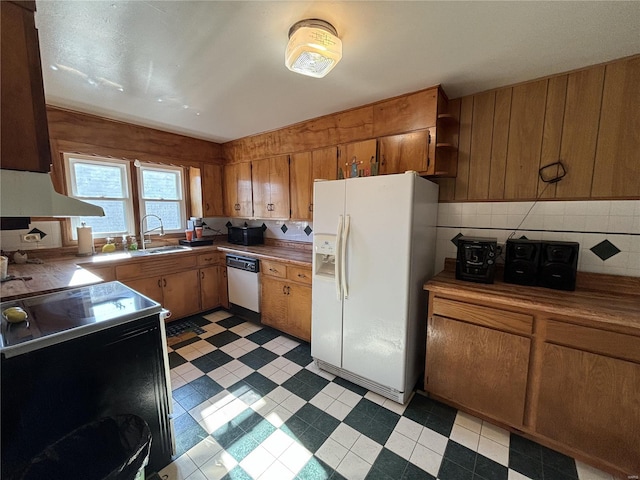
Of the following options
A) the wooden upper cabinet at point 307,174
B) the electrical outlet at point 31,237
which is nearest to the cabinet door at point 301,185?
the wooden upper cabinet at point 307,174

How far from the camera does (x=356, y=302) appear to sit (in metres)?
2.06

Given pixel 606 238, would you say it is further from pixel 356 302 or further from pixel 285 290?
pixel 285 290

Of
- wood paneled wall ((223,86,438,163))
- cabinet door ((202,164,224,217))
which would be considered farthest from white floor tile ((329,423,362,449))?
cabinet door ((202,164,224,217))

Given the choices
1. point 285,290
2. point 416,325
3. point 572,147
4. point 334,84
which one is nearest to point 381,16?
point 334,84

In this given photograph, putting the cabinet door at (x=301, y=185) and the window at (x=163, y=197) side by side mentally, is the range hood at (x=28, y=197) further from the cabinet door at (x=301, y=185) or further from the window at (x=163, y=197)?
the window at (x=163, y=197)

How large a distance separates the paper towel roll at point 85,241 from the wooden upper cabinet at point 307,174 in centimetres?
214

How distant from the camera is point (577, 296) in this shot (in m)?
1.64

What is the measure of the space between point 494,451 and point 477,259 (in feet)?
A: 3.82

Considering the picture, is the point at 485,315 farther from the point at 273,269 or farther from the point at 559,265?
the point at 273,269

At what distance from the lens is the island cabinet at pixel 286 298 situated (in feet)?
8.82

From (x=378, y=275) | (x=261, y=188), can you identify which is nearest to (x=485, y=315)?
(x=378, y=275)

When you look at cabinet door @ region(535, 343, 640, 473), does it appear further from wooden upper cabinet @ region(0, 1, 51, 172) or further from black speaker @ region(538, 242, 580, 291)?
wooden upper cabinet @ region(0, 1, 51, 172)

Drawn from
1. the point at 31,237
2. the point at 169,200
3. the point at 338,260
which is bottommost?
the point at 338,260

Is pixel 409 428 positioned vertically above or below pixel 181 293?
below
